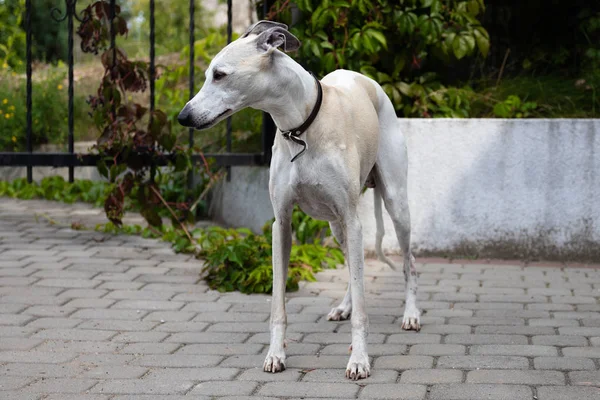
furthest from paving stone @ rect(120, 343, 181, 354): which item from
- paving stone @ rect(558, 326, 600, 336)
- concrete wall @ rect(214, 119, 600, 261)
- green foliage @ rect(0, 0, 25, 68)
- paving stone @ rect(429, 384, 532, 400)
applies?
green foliage @ rect(0, 0, 25, 68)

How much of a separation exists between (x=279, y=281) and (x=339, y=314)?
80 cm

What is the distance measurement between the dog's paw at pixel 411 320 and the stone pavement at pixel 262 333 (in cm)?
6

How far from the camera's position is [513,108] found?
6629mm

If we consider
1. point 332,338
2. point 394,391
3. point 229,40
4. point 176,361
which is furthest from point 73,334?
point 229,40

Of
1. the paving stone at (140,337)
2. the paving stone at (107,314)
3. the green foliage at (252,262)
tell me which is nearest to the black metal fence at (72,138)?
the green foliage at (252,262)

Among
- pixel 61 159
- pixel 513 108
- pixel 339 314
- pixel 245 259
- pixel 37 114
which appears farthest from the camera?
pixel 37 114

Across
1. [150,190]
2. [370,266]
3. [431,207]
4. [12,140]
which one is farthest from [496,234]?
[12,140]

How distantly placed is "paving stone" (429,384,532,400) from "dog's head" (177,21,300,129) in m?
1.44

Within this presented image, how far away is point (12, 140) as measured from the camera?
30.2 ft

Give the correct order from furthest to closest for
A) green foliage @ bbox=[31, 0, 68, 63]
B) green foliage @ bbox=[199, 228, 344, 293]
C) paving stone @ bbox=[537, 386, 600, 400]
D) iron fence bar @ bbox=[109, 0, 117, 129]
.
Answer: green foliage @ bbox=[31, 0, 68, 63] < iron fence bar @ bbox=[109, 0, 117, 129] < green foliage @ bbox=[199, 228, 344, 293] < paving stone @ bbox=[537, 386, 600, 400]

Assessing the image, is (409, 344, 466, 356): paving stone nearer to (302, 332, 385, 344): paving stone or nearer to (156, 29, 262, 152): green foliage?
(302, 332, 385, 344): paving stone

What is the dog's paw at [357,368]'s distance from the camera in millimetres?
3732

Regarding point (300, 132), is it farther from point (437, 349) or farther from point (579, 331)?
point (579, 331)

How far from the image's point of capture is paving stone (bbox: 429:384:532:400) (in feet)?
11.4
